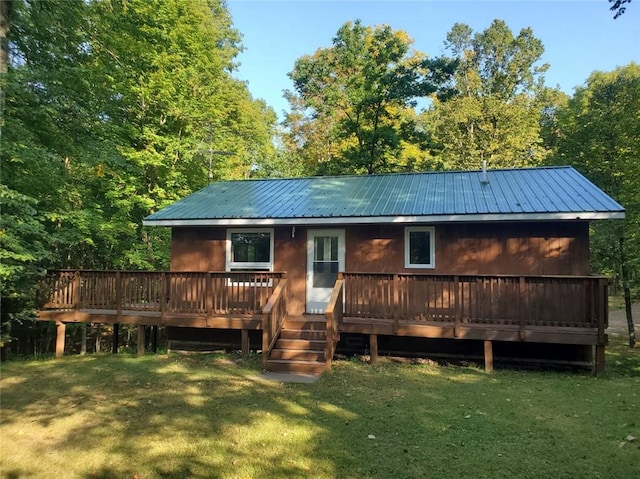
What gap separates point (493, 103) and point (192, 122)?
16875 millimetres

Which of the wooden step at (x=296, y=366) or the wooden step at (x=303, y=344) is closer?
the wooden step at (x=296, y=366)

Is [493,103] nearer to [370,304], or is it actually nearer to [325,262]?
[325,262]

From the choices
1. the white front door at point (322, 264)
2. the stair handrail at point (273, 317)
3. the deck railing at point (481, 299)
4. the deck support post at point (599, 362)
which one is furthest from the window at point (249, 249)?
the deck support post at point (599, 362)

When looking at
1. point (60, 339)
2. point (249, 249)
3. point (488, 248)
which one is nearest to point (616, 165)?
point (488, 248)

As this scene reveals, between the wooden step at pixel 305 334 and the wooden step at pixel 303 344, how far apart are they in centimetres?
18

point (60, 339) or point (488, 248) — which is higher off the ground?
point (488, 248)

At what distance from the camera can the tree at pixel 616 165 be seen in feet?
42.3

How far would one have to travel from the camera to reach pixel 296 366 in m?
8.12

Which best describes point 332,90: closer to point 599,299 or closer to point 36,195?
point 36,195

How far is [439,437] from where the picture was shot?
4.91 metres

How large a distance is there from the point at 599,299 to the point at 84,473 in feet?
26.4

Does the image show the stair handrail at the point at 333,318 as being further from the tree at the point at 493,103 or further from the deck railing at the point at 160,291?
the tree at the point at 493,103

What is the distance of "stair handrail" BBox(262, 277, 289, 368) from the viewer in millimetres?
8430

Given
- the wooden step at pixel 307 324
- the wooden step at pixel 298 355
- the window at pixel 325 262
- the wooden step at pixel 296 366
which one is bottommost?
the wooden step at pixel 296 366
